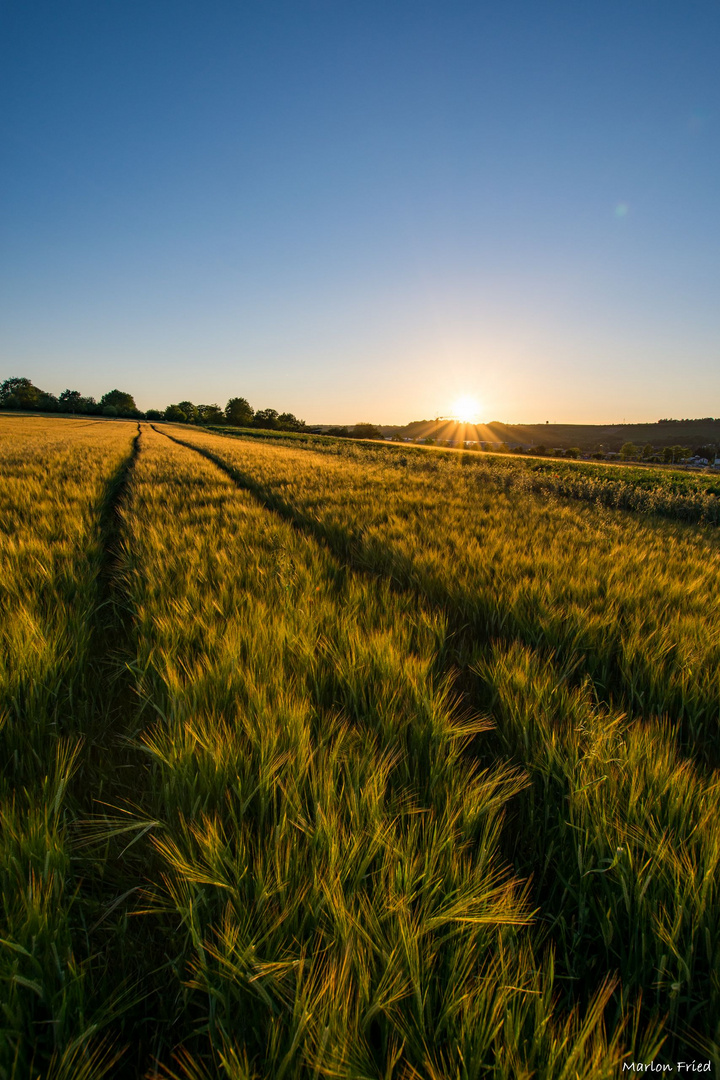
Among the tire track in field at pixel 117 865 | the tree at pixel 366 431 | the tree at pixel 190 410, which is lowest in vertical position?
the tire track in field at pixel 117 865

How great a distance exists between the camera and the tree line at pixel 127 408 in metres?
80.9

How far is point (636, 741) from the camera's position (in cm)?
116

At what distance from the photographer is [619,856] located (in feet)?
2.73

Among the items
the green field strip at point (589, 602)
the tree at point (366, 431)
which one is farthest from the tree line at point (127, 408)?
the green field strip at point (589, 602)

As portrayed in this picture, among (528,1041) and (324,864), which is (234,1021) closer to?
(324,864)

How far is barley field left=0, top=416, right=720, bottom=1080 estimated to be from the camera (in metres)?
0.63

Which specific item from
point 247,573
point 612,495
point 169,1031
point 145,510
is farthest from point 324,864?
point 612,495

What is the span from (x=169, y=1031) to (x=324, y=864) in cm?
36

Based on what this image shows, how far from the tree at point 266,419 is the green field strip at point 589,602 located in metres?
94.3

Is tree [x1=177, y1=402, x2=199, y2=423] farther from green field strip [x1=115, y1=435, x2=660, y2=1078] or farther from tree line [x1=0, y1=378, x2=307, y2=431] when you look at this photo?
green field strip [x1=115, y1=435, x2=660, y2=1078]

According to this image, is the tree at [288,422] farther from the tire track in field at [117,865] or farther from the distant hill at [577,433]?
the tire track in field at [117,865]

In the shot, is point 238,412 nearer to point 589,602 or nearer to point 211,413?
point 211,413

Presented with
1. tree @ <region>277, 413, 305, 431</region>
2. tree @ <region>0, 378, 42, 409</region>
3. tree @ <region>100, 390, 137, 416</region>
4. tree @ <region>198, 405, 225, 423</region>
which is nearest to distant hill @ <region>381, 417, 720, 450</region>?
tree @ <region>277, 413, 305, 431</region>

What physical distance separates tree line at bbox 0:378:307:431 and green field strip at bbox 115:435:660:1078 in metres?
88.7
